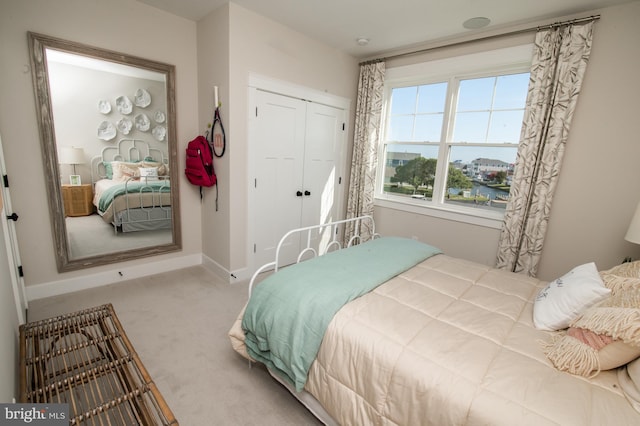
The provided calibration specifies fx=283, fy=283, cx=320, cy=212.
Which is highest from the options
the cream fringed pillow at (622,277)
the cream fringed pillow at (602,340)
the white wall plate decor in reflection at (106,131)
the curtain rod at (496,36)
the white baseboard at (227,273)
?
the curtain rod at (496,36)

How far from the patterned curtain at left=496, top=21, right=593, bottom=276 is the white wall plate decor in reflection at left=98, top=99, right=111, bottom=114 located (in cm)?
377

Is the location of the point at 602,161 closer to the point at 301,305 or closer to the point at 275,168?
the point at 301,305

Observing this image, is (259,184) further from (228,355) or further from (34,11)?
(34,11)

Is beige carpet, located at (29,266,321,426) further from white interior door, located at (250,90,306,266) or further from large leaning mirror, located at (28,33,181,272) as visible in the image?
white interior door, located at (250,90,306,266)

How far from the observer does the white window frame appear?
276 cm

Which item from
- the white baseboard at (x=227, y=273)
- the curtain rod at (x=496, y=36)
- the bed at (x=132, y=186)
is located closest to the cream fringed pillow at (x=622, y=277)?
the curtain rod at (x=496, y=36)

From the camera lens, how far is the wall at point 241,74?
2.65 meters

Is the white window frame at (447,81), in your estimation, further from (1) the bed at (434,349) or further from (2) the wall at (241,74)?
(1) the bed at (434,349)

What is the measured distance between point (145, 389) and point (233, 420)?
0.55 m

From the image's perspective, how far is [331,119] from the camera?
3.64 m

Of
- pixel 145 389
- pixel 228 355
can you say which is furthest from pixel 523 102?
pixel 145 389

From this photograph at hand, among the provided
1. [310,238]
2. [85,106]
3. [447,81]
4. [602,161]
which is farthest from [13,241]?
[602,161]

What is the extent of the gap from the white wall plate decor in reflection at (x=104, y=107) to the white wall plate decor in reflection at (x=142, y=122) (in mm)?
214

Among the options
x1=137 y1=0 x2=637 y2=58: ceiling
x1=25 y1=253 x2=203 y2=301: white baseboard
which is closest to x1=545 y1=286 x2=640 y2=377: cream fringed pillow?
x1=137 y1=0 x2=637 y2=58: ceiling
